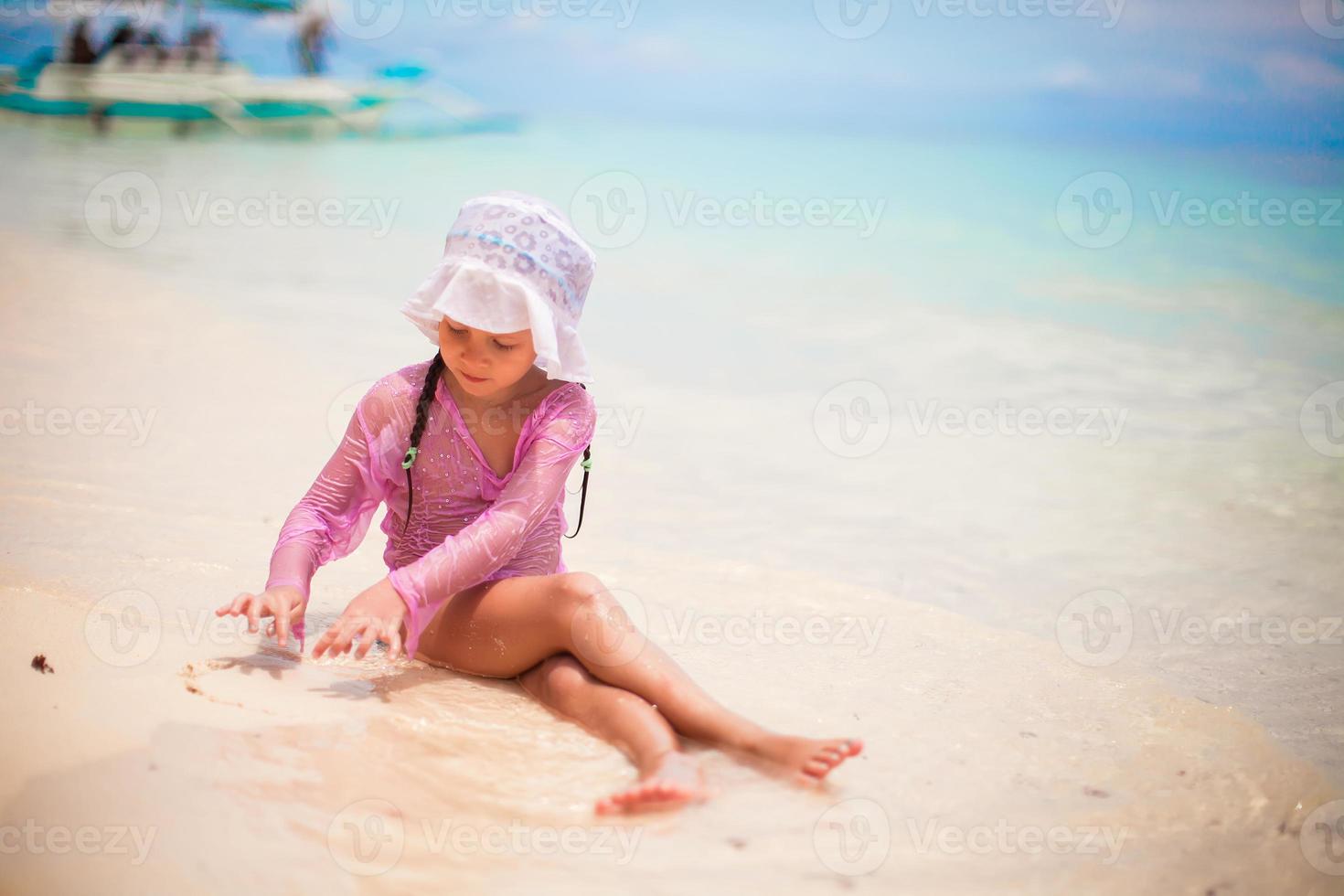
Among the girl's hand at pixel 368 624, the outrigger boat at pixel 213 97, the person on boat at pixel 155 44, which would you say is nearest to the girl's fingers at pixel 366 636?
the girl's hand at pixel 368 624

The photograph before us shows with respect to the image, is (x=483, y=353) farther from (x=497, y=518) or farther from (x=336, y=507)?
(x=336, y=507)

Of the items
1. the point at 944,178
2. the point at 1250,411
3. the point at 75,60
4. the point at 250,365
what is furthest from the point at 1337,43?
the point at 75,60

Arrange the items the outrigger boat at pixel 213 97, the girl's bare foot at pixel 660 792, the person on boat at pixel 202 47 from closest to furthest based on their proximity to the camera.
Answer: the girl's bare foot at pixel 660 792 → the outrigger boat at pixel 213 97 → the person on boat at pixel 202 47

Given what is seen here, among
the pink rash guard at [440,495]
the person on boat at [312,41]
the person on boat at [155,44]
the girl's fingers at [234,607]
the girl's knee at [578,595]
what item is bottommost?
the girl's fingers at [234,607]

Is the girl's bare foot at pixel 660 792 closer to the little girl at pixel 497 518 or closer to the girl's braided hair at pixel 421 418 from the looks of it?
the little girl at pixel 497 518

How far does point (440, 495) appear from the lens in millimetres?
2545

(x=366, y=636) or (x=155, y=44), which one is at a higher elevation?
(x=155, y=44)

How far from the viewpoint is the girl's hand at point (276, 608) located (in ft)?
7.06

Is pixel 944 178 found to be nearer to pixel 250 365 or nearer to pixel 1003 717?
pixel 250 365

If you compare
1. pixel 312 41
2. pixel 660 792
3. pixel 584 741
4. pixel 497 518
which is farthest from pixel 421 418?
pixel 312 41

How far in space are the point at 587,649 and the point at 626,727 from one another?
0.66ft

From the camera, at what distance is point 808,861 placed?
1.83 m

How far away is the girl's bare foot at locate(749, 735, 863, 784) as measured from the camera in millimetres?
2018

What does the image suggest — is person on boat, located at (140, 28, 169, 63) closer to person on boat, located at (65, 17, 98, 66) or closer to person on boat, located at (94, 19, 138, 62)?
person on boat, located at (94, 19, 138, 62)
